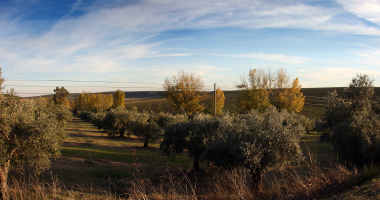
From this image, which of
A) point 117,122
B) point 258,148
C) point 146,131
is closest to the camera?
point 258,148

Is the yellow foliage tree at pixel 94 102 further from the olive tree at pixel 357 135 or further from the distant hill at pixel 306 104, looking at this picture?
the olive tree at pixel 357 135

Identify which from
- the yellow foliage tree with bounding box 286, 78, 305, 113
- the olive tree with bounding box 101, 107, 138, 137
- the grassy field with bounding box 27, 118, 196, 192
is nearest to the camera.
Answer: the grassy field with bounding box 27, 118, 196, 192

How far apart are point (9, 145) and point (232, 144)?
10.7 metres

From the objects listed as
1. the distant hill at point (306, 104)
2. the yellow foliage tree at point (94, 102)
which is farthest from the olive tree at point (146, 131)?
the yellow foliage tree at point (94, 102)

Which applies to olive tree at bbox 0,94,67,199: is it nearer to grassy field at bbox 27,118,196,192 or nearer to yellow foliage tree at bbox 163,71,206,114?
grassy field at bbox 27,118,196,192

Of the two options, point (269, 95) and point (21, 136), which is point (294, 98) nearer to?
point (269, 95)

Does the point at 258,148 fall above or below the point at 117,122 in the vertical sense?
above

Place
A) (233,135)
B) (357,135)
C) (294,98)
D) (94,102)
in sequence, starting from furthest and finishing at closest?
(94,102)
(294,98)
(357,135)
(233,135)

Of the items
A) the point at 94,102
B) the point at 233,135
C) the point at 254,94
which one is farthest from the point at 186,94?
the point at 94,102

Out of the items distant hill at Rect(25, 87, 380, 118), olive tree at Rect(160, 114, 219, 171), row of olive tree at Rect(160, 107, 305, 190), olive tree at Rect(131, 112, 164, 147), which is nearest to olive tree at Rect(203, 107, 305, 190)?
row of olive tree at Rect(160, 107, 305, 190)

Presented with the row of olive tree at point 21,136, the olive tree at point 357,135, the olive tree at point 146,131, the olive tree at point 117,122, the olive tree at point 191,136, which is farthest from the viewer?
the olive tree at point 117,122

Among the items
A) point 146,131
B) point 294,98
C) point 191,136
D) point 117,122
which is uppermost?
point 294,98

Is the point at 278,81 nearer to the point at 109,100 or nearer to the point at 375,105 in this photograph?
the point at 375,105

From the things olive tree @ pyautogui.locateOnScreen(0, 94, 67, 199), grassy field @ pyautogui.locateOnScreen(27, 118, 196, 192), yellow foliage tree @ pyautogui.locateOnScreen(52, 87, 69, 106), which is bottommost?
grassy field @ pyautogui.locateOnScreen(27, 118, 196, 192)
